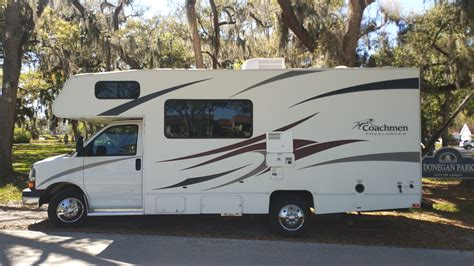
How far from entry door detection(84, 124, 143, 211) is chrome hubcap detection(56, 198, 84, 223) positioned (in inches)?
9.5

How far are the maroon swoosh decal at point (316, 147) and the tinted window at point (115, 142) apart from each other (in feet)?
9.50

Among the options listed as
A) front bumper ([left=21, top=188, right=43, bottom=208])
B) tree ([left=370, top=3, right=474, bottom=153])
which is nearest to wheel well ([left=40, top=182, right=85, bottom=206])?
front bumper ([left=21, top=188, right=43, bottom=208])

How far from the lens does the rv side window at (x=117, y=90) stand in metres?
8.27

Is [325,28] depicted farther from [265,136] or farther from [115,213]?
[115,213]

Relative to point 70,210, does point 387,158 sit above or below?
above

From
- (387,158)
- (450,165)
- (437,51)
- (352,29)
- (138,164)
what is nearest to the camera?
(387,158)

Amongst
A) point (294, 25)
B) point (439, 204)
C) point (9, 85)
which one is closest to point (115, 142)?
point (294, 25)

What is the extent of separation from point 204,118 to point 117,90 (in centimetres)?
158

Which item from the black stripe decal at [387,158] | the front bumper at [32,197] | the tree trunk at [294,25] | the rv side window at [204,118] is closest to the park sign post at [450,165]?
the tree trunk at [294,25]

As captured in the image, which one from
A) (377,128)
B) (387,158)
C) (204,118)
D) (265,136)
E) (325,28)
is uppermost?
(325,28)

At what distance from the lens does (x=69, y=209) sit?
8.48 metres

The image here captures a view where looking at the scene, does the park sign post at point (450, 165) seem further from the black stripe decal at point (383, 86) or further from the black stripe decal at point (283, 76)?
the black stripe decal at point (283, 76)

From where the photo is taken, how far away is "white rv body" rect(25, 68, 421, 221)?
8.16 metres

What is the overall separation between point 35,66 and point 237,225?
23343 millimetres
